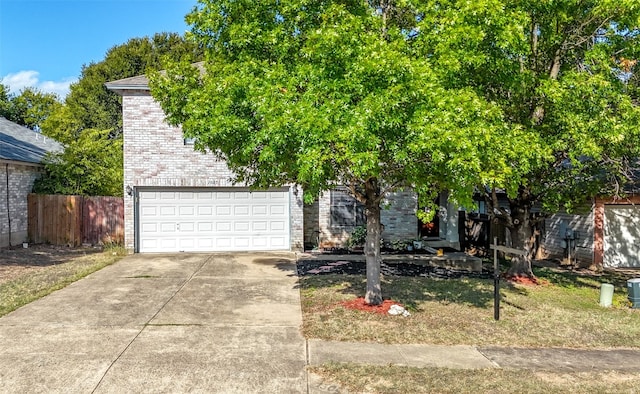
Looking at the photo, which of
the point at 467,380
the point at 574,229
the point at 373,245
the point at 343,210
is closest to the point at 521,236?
the point at 574,229

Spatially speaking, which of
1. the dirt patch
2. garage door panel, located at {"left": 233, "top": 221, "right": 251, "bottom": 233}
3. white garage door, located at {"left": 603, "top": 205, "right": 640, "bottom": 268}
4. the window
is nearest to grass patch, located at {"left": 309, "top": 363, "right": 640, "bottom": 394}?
white garage door, located at {"left": 603, "top": 205, "right": 640, "bottom": 268}

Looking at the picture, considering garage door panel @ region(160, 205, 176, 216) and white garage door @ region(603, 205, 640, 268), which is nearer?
white garage door @ region(603, 205, 640, 268)

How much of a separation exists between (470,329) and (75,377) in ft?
19.7

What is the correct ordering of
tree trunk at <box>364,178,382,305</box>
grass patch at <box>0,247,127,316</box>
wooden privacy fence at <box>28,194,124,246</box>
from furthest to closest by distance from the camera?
1. wooden privacy fence at <box>28,194,124,246</box>
2. grass patch at <box>0,247,127,316</box>
3. tree trunk at <box>364,178,382,305</box>

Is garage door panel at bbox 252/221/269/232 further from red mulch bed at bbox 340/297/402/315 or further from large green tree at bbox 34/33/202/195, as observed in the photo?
large green tree at bbox 34/33/202/195

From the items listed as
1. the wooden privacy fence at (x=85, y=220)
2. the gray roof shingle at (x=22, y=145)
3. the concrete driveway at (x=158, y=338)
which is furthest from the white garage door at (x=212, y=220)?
the gray roof shingle at (x=22, y=145)

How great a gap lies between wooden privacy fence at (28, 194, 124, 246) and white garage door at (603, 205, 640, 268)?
663 inches

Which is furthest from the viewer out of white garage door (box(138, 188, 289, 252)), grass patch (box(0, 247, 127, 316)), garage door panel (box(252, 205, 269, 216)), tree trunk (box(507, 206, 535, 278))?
garage door panel (box(252, 205, 269, 216))

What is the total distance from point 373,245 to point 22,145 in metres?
18.0

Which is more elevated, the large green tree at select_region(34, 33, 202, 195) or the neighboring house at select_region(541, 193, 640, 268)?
the large green tree at select_region(34, 33, 202, 195)

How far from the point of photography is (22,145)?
1977cm

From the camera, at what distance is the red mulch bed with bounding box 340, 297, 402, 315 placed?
28.5 ft

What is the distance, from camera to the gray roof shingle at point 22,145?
1738 centimetres

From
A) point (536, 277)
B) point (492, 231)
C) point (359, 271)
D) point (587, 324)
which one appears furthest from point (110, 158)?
point (587, 324)
